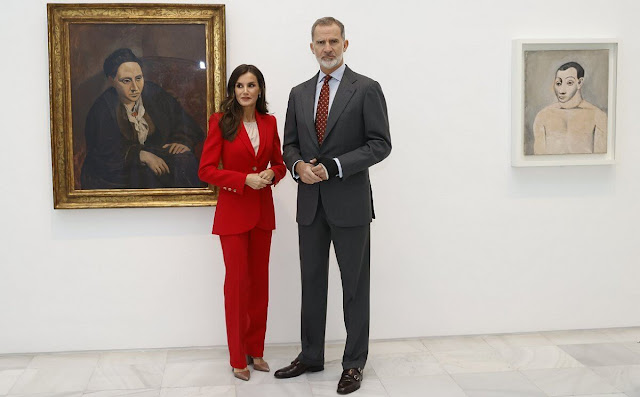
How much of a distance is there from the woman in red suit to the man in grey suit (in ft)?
0.65

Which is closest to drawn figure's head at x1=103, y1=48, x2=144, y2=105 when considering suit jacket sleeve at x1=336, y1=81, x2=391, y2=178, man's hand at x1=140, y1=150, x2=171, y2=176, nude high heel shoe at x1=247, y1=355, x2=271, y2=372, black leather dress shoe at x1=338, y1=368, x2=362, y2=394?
man's hand at x1=140, y1=150, x2=171, y2=176

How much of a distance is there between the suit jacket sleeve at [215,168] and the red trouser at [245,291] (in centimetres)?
31

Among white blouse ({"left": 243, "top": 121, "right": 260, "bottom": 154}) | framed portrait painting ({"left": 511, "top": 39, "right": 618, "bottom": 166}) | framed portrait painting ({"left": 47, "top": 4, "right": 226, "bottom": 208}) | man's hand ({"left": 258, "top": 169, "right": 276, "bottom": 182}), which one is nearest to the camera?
man's hand ({"left": 258, "top": 169, "right": 276, "bottom": 182})

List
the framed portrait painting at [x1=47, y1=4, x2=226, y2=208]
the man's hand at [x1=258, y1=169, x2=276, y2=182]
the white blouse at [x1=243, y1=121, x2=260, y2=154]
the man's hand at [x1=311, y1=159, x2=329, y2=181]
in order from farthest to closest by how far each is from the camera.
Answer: the framed portrait painting at [x1=47, y1=4, x2=226, y2=208] < the white blouse at [x1=243, y1=121, x2=260, y2=154] < the man's hand at [x1=258, y1=169, x2=276, y2=182] < the man's hand at [x1=311, y1=159, x2=329, y2=181]

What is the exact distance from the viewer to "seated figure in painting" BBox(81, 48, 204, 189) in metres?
4.56

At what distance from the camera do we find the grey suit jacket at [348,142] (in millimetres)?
4051

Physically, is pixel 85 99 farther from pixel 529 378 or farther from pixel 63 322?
pixel 529 378

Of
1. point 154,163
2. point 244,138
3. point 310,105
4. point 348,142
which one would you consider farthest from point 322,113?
point 154,163

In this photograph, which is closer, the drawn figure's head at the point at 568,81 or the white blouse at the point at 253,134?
the white blouse at the point at 253,134

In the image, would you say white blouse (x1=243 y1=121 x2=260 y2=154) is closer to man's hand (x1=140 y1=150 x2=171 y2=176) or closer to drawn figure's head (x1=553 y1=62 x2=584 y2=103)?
man's hand (x1=140 y1=150 x2=171 y2=176)

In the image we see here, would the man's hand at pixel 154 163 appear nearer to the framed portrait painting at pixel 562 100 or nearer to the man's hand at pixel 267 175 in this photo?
the man's hand at pixel 267 175

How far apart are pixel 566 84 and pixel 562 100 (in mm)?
108

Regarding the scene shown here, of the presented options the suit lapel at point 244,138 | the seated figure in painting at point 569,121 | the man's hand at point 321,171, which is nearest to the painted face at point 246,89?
the suit lapel at point 244,138

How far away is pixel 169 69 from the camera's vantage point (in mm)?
4586
